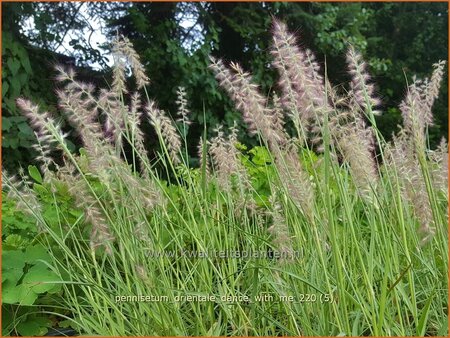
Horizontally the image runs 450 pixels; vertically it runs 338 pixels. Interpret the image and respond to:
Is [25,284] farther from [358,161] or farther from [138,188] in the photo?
[358,161]

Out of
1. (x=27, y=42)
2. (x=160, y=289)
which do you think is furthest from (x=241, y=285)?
(x=27, y=42)

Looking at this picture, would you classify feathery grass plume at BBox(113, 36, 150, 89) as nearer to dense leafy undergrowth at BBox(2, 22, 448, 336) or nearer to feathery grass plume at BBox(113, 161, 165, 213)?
dense leafy undergrowth at BBox(2, 22, 448, 336)

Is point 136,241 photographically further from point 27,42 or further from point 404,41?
point 404,41

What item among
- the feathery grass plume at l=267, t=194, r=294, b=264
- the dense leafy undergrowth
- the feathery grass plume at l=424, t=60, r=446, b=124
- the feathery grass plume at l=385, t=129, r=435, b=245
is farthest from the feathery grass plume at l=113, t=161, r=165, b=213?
the feathery grass plume at l=424, t=60, r=446, b=124

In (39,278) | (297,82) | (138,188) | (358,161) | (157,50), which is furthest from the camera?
(157,50)

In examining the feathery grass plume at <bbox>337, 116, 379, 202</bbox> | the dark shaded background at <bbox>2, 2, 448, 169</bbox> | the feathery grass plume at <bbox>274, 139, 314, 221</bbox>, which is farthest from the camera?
the dark shaded background at <bbox>2, 2, 448, 169</bbox>

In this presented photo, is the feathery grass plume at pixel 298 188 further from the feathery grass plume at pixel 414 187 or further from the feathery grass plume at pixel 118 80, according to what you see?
the feathery grass plume at pixel 118 80

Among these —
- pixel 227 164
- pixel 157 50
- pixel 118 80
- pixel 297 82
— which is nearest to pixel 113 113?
pixel 118 80

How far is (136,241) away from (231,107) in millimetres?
2812

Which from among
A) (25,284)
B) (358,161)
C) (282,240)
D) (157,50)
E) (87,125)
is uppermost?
(157,50)

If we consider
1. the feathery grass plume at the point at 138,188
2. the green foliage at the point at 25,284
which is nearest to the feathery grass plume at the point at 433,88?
the feathery grass plume at the point at 138,188

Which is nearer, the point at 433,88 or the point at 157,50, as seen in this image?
the point at 433,88

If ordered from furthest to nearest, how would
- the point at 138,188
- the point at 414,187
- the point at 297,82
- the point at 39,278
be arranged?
the point at 39,278
the point at 414,187
the point at 138,188
the point at 297,82

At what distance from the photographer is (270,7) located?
4.97 metres
